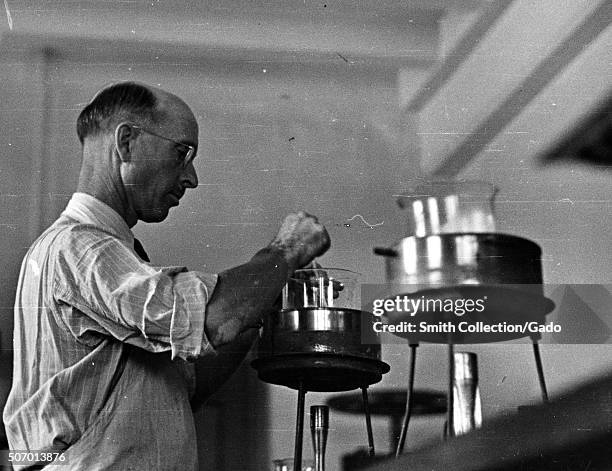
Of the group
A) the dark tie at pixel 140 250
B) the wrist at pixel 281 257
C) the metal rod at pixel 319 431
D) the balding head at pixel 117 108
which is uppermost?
the balding head at pixel 117 108

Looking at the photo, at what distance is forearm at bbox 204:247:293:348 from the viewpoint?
100cm

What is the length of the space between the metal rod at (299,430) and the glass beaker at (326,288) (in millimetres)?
95

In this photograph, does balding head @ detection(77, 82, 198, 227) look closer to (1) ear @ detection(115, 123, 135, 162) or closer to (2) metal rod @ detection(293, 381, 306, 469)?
(1) ear @ detection(115, 123, 135, 162)

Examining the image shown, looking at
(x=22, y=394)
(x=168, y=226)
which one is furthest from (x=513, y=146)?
(x=22, y=394)

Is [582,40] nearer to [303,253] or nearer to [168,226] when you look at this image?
[303,253]

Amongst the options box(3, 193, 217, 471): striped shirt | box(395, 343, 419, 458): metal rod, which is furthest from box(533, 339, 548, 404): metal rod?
box(3, 193, 217, 471): striped shirt

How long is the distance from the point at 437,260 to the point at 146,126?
37cm

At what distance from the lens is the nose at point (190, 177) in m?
1.14

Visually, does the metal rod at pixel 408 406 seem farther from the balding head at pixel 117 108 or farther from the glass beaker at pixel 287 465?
the balding head at pixel 117 108

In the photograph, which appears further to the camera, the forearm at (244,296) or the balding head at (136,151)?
the balding head at (136,151)

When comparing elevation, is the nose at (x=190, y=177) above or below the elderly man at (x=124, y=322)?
above

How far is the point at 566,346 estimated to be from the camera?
1.12 m

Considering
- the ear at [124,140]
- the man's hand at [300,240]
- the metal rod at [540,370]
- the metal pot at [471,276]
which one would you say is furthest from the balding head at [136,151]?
the metal rod at [540,370]

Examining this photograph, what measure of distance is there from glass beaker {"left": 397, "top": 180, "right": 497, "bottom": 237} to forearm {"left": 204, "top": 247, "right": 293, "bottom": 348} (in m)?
0.16
